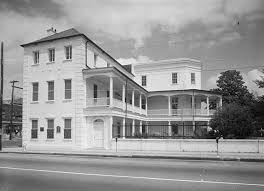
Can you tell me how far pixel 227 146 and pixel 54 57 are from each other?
17.1 metres

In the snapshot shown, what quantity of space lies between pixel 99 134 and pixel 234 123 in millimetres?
11387

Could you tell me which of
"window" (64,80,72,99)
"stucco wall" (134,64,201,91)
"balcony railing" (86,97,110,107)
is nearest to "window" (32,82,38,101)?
"window" (64,80,72,99)

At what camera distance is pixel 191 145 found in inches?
912

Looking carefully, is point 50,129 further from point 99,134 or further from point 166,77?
point 166,77

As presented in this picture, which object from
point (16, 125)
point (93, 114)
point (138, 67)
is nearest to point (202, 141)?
point (93, 114)

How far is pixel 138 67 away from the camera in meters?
47.6

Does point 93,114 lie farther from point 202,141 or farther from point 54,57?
point 202,141

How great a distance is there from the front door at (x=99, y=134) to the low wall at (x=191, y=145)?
2367 millimetres

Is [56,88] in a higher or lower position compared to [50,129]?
higher

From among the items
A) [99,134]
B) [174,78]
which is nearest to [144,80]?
[174,78]

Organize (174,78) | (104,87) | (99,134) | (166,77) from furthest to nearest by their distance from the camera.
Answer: (166,77)
(174,78)
(104,87)
(99,134)

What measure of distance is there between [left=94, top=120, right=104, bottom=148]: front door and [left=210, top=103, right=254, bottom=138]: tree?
986 cm

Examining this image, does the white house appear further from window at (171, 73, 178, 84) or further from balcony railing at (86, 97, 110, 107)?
window at (171, 73, 178, 84)

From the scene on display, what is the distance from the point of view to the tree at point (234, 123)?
77.0 ft
